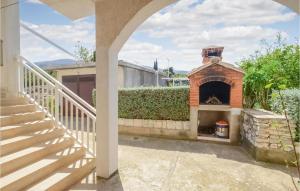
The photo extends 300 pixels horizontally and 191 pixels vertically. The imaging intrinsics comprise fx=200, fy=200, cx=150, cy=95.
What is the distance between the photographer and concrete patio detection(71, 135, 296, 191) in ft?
10.8

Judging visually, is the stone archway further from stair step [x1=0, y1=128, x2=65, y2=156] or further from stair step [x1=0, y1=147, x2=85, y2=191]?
stair step [x1=0, y1=128, x2=65, y2=156]

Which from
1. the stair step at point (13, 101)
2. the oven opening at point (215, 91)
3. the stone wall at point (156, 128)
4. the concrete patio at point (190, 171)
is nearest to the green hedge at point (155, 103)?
the stone wall at point (156, 128)

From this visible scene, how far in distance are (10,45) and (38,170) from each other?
340 cm

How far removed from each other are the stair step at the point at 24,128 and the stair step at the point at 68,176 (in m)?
1.10

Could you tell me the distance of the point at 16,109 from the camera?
421 centimetres

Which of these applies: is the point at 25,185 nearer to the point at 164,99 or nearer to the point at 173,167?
the point at 173,167

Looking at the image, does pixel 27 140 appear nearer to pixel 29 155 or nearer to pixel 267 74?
pixel 29 155

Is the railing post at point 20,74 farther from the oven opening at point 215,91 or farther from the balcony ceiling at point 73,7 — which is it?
the oven opening at point 215,91

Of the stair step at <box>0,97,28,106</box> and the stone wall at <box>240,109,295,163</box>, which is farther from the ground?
the stair step at <box>0,97,28,106</box>

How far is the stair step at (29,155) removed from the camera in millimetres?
2860

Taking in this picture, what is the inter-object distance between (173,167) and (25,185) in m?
2.56

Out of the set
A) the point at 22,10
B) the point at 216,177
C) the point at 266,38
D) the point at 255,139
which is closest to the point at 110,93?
the point at 216,177

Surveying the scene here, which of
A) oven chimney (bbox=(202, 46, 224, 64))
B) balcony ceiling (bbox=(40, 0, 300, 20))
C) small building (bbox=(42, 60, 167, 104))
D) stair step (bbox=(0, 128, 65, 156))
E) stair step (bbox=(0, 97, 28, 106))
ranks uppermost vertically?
balcony ceiling (bbox=(40, 0, 300, 20))

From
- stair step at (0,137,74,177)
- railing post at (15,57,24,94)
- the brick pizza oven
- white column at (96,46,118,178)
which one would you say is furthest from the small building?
white column at (96,46,118,178)
